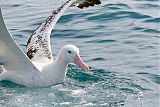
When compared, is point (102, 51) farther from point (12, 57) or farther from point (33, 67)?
point (12, 57)

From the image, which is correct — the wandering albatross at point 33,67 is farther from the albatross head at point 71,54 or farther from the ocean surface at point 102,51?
the ocean surface at point 102,51

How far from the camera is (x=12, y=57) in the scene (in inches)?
418

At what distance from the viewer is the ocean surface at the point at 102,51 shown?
10.1m

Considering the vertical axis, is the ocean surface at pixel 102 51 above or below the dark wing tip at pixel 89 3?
below

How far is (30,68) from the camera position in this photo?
10.8 meters

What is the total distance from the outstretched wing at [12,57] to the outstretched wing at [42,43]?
816 millimetres

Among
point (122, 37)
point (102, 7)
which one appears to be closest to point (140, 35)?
point (122, 37)

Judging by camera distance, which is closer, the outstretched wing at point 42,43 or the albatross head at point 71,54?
the albatross head at point 71,54

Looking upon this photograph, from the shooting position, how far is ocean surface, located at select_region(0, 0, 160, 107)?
1010 cm

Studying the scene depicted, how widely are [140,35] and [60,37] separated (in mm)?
1716

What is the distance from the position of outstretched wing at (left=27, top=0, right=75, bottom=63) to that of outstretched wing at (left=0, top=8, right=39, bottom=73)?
816 mm

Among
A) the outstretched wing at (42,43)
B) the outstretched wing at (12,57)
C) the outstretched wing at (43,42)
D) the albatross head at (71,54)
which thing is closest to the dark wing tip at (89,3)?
the outstretched wing at (43,42)

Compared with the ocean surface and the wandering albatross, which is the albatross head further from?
the ocean surface

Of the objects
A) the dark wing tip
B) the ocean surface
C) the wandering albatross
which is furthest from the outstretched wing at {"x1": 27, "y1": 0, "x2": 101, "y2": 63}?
the dark wing tip
